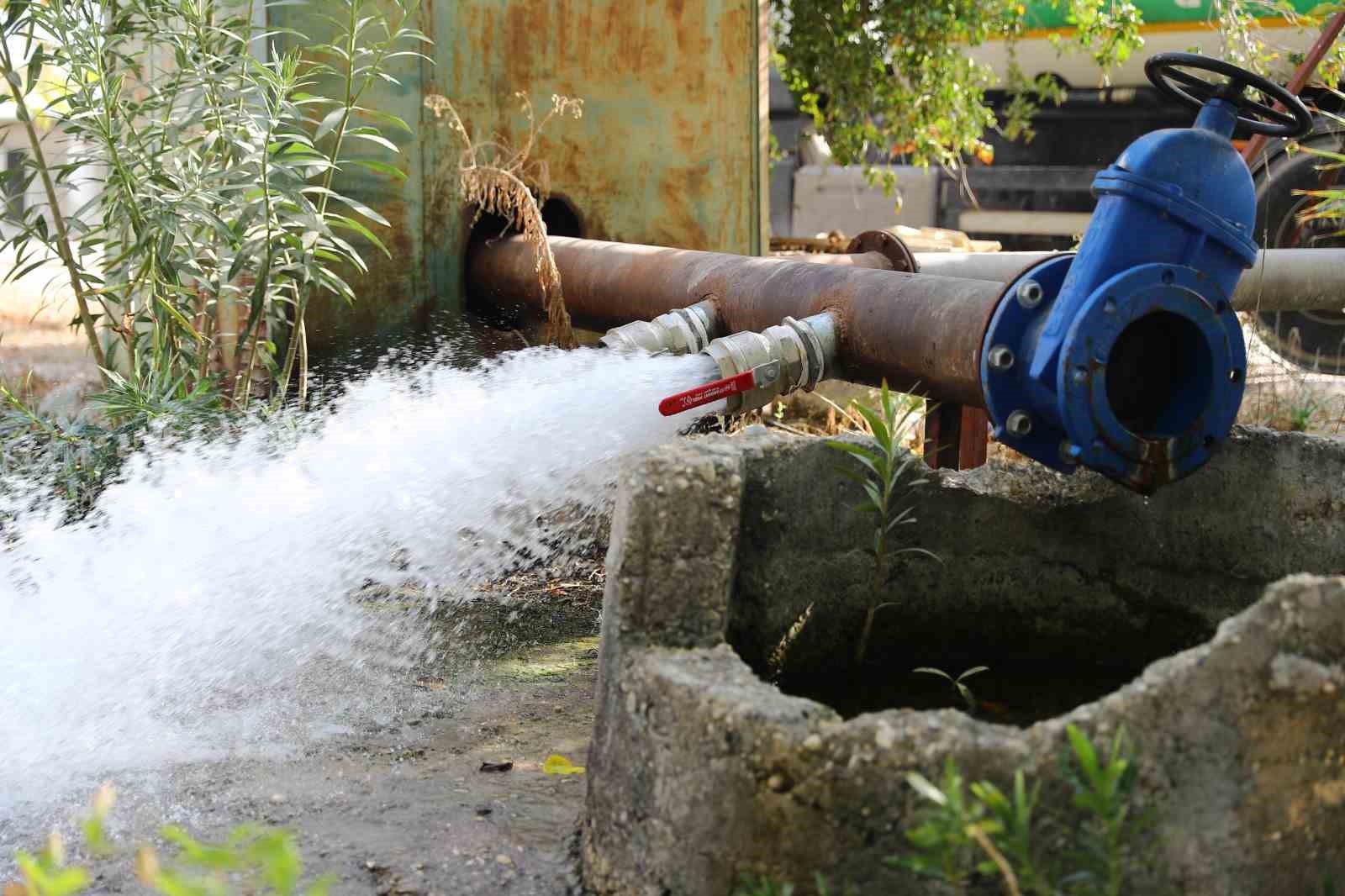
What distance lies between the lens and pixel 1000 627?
2680 millimetres

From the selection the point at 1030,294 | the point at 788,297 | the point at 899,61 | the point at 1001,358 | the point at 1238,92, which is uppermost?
the point at 1238,92

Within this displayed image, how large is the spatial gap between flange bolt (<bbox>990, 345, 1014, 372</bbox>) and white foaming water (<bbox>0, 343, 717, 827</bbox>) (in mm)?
946

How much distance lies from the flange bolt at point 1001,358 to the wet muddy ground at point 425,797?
41.9 inches

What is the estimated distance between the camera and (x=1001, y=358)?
2531 mm

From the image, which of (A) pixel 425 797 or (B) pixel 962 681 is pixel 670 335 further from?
(A) pixel 425 797

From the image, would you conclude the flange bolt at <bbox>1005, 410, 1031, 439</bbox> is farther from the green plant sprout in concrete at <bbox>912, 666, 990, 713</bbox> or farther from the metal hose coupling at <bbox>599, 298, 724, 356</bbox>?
the metal hose coupling at <bbox>599, 298, 724, 356</bbox>

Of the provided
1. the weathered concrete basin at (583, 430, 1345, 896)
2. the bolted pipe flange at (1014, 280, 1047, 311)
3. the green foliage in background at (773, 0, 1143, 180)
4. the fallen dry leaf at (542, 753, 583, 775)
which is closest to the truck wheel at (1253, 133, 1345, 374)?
the green foliage in background at (773, 0, 1143, 180)

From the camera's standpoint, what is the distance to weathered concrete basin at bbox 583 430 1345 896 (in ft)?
5.28

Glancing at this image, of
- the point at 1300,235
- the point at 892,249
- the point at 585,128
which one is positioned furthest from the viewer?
the point at 1300,235

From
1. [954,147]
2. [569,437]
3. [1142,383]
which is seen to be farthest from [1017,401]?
[954,147]

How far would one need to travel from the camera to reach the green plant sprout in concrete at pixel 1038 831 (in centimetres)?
148

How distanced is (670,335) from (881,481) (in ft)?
4.43

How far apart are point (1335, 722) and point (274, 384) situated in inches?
135

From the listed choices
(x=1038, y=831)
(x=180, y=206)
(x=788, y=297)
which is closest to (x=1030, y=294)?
(x=788, y=297)
